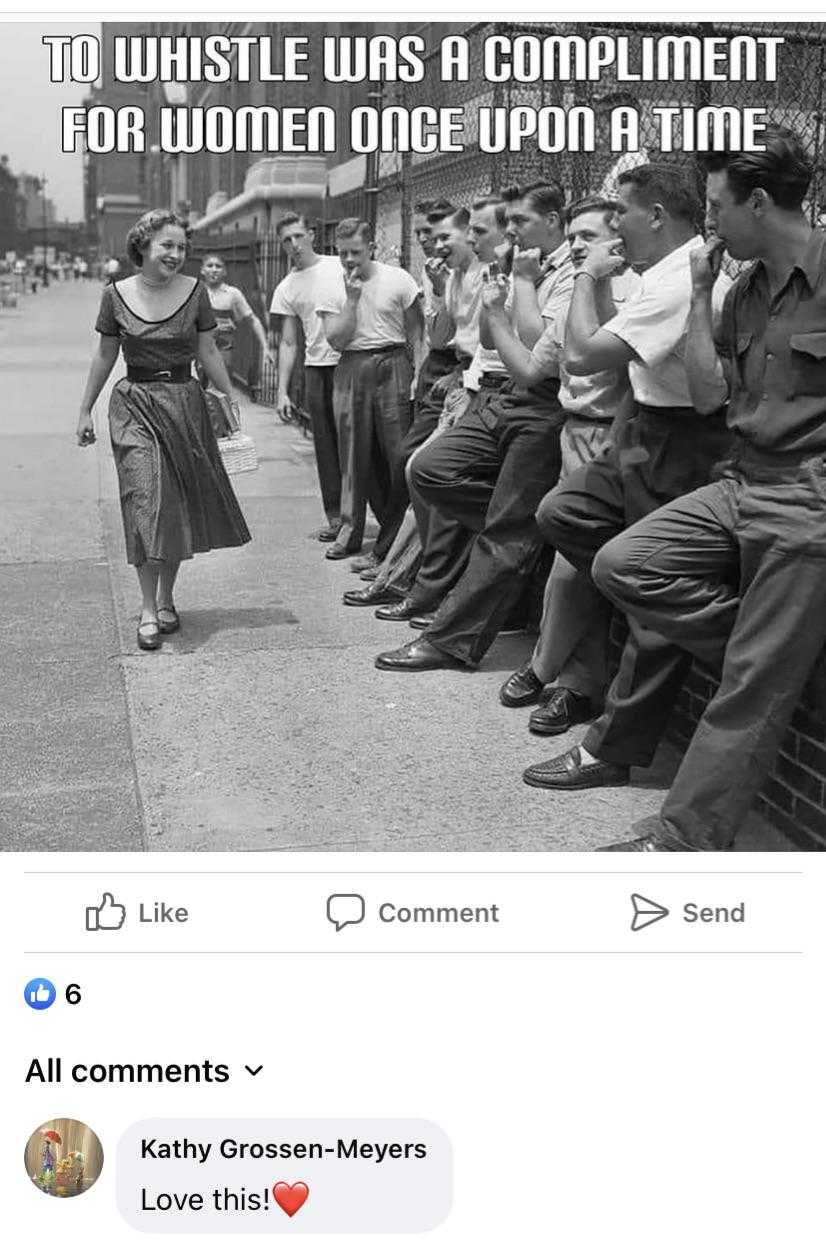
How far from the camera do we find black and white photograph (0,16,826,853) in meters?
3.35

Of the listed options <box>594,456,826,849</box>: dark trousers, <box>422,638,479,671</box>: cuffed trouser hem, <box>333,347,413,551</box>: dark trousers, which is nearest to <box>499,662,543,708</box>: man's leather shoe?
<box>422,638,479,671</box>: cuffed trouser hem

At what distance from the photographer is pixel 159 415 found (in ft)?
19.1

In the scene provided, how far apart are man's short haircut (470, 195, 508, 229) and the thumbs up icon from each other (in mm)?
3640

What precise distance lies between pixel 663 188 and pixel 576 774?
1.63 meters

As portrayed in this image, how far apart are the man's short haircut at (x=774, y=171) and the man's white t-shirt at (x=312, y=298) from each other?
4.62m

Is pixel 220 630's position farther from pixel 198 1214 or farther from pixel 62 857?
pixel 198 1214

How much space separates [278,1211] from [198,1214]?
0.12m

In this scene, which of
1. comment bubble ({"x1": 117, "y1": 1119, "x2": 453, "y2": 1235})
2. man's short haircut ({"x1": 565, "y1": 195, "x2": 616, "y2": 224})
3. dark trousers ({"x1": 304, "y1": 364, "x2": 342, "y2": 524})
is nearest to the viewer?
comment bubble ({"x1": 117, "y1": 1119, "x2": 453, "y2": 1235})

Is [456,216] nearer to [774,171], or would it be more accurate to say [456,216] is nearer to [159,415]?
[159,415]

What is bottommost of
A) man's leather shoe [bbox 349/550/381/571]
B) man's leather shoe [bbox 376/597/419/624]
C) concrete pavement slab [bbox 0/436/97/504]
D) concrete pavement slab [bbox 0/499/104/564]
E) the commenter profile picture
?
the commenter profile picture

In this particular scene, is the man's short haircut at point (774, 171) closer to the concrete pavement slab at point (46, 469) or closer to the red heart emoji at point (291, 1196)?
the red heart emoji at point (291, 1196)

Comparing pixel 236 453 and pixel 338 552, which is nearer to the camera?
pixel 236 453

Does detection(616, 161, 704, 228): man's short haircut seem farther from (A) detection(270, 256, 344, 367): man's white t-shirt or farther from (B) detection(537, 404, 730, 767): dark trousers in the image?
(A) detection(270, 256, 344, 367): man's white t-shirt

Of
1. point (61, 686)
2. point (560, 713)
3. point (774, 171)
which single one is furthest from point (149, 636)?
point (774, 171)
